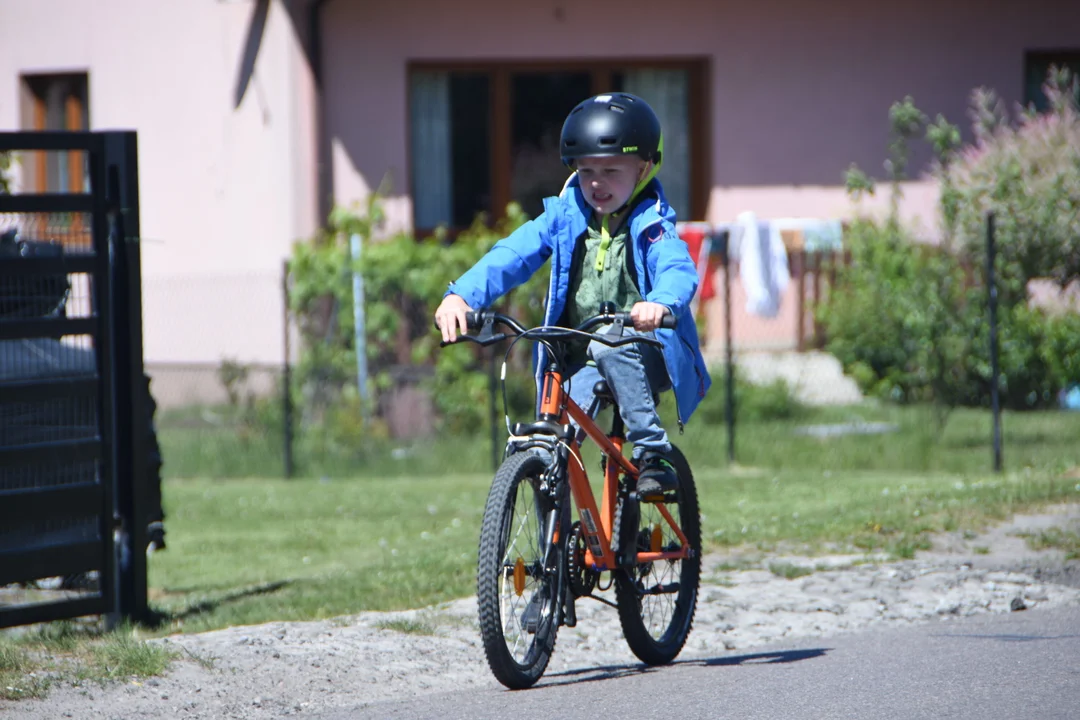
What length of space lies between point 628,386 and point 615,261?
0.44 metres

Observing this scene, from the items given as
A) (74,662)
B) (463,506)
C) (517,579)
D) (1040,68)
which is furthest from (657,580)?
(1040,68)

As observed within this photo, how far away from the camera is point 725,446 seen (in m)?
11.6

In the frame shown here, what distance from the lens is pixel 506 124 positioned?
1539 cm

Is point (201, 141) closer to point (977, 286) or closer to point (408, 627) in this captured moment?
point (977, 286)

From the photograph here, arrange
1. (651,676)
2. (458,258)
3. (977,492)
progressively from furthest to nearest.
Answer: (458,258) → (977,492) → (651,676)

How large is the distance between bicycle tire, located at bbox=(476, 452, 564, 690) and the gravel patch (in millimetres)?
336

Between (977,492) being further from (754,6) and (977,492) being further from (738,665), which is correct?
(754,6)

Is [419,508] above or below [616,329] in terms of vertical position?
below

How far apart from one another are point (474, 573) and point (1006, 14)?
420 inches

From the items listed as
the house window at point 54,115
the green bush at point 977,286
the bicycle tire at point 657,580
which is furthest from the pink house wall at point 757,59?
the bicycle tire at point 657,580

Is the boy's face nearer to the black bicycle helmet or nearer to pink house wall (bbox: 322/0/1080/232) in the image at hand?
the black bicycle helmet

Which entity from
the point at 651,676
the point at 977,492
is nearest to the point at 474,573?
the point at 651,676

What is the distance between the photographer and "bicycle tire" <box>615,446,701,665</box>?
529 centimetres

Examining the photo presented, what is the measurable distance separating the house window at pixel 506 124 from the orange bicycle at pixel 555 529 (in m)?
10.3
